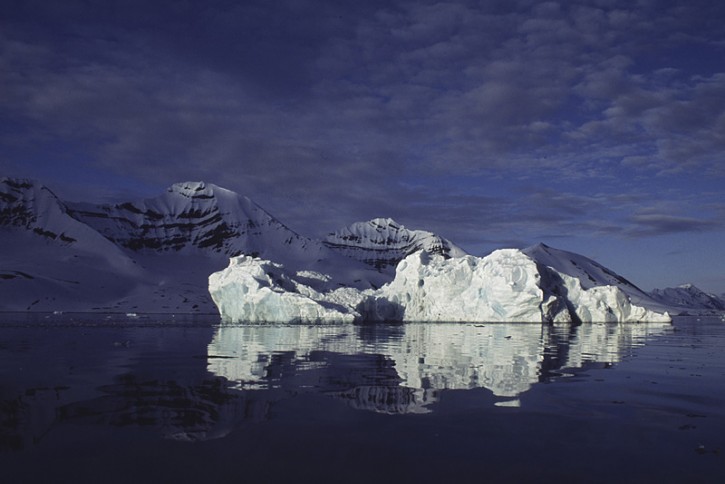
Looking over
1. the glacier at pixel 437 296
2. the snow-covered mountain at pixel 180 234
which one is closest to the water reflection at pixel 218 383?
the glacier at pixel 437 296

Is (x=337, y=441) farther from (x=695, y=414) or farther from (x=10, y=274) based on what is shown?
(x=10, y=274)

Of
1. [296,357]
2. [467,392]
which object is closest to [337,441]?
[467,392]

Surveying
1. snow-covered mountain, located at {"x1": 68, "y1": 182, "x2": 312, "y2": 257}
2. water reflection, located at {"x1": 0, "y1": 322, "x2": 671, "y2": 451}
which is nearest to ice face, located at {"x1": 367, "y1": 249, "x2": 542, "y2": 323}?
water reflection, located at {"x1": 0, "y1": 322, "x2": 671, "y2": 451}

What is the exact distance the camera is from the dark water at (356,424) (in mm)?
5961

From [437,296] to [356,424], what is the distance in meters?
54.3

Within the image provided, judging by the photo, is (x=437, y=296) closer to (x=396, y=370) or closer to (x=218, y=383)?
(x=396, y=370)

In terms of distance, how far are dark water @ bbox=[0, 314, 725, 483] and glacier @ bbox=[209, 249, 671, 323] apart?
37.6 meters

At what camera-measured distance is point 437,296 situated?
202ft

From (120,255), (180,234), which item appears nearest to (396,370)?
(120,255)

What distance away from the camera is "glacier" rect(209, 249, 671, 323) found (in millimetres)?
52406

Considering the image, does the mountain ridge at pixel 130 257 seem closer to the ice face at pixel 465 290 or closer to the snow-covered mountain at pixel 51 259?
the snow-covered mountain at pixel 51 259

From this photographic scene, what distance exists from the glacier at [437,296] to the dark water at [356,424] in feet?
123

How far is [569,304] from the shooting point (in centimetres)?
6131

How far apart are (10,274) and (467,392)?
5047 inches
